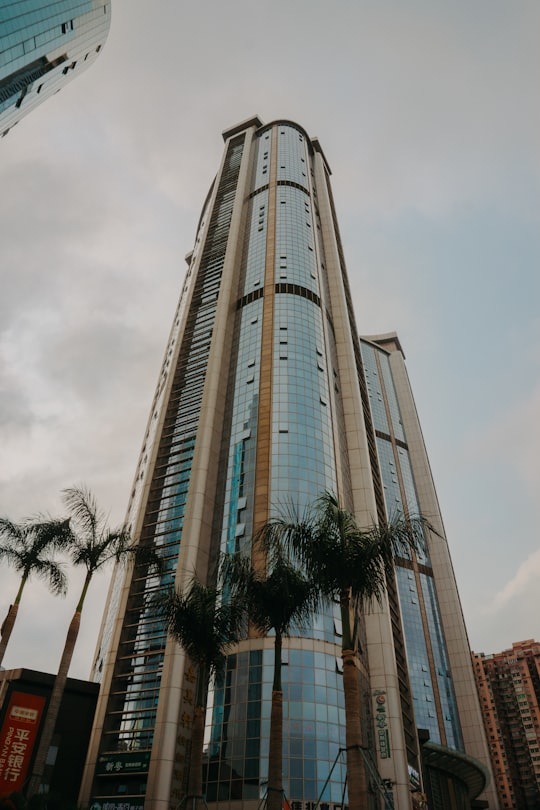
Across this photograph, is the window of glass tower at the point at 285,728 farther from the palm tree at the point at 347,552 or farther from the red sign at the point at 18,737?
the palm tree at the point at 347,552

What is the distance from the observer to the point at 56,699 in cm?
3394

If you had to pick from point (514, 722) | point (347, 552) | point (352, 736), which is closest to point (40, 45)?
point (347, 552)

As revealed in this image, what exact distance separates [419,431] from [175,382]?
99.6 m

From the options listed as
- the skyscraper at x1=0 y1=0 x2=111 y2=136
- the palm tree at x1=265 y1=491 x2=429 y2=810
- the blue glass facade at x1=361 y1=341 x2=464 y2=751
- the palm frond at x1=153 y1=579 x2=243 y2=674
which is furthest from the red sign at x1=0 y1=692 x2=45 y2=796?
the skyscraper at x1=0 y1=0 x2=111 y2=136

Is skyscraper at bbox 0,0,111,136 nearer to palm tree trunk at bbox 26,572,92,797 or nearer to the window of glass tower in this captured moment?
palm tree trunk at bbox 26,572,92,797

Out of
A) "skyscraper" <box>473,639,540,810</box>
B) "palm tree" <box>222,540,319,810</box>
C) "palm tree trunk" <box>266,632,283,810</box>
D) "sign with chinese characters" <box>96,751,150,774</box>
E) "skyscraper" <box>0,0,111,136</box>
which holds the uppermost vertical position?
"skyscraper" <box>0,0,111,136</box>

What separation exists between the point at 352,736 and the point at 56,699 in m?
18.2

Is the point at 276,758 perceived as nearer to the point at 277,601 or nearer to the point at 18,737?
the point at 277,601

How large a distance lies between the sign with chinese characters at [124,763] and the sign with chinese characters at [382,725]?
22.7 m

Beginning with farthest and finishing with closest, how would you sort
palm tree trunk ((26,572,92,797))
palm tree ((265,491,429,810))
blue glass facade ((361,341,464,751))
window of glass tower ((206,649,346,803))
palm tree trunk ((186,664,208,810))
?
1. blue glass facade ((361,341,464,751))
2. window of glass tower ((206,649,346,803))
3. palm tree trunk ((186,664,208,810))
4. palm tree trunk ((26,572,92,797))
5. palm tree ((265,491,429,810))

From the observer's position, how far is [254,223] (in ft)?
363

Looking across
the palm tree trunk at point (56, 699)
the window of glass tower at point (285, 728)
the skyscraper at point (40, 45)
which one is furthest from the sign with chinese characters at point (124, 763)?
the skyscraper at point (40, 45)

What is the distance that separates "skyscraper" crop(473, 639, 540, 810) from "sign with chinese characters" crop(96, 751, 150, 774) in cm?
15344

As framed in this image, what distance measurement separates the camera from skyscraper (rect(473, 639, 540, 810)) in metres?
178
